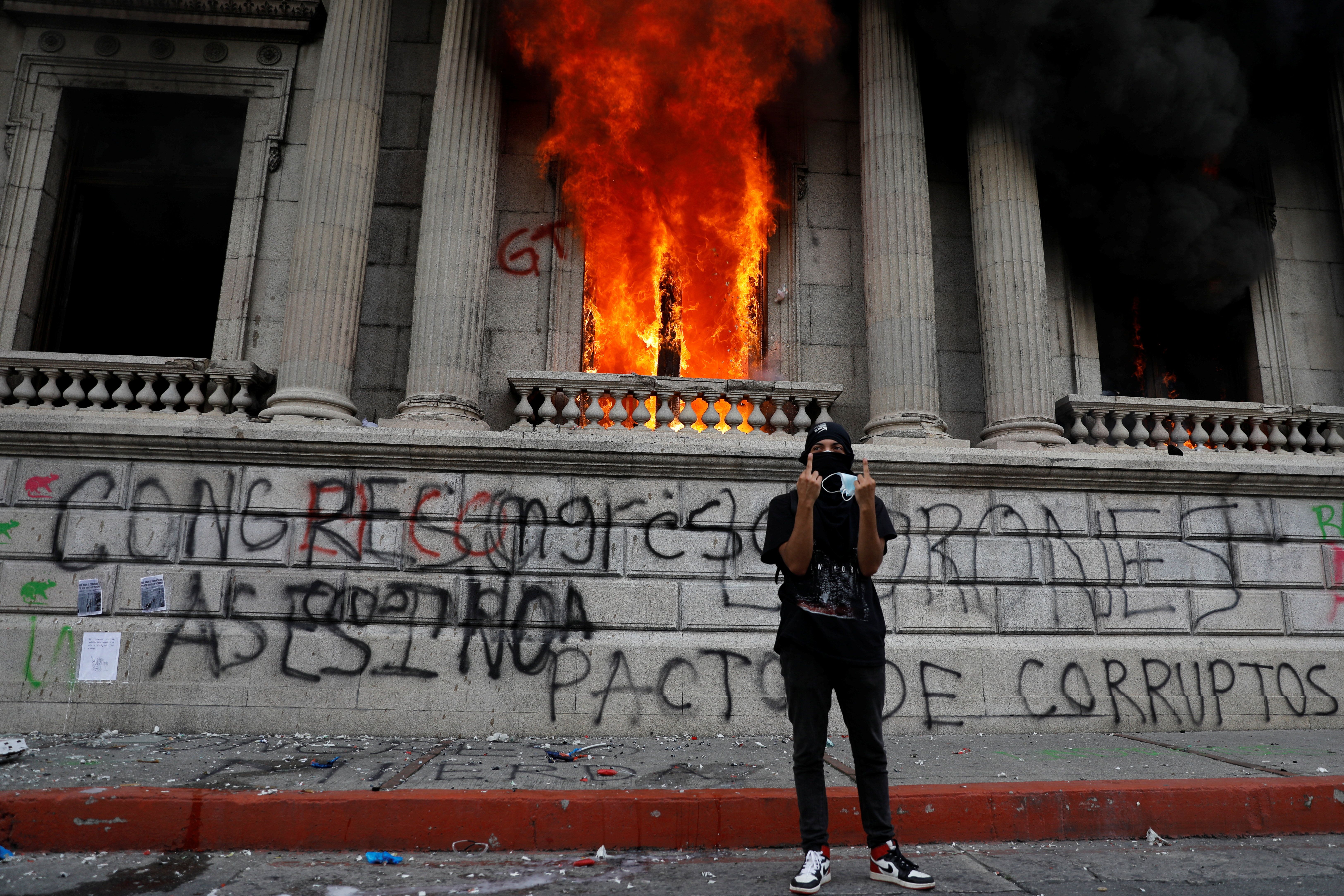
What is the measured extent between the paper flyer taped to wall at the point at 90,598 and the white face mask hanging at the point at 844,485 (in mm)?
6865

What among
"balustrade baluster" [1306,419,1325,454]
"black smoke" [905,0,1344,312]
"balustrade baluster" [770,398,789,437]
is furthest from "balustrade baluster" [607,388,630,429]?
"balustrade baluster" [1306,419,1325,454]

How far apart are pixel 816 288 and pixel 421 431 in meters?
5.28

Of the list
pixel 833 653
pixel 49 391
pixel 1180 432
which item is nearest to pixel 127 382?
pixel 49 391

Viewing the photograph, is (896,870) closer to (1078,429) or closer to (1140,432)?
(1078,429)

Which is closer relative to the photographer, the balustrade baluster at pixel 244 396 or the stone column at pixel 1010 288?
the balustrade baluster at pixel 244 396

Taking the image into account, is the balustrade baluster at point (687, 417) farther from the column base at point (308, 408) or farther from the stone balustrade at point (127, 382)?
the stone balustrade at point (127, 382)

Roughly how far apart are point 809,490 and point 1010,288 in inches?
266

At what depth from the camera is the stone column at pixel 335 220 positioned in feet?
26.0

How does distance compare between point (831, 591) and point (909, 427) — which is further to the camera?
point (909, 427)

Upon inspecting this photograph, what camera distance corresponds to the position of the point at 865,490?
339cm

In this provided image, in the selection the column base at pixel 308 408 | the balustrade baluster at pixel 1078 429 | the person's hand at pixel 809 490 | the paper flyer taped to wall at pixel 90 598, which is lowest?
the paper flyer taped to wall at pixel 90 598

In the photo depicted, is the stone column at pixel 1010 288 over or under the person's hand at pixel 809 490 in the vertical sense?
over

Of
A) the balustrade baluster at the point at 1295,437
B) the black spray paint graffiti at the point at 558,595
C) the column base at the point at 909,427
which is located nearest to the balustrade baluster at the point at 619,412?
the black spray paint graffiti at the point at 558,595

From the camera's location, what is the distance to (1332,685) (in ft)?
24.2
